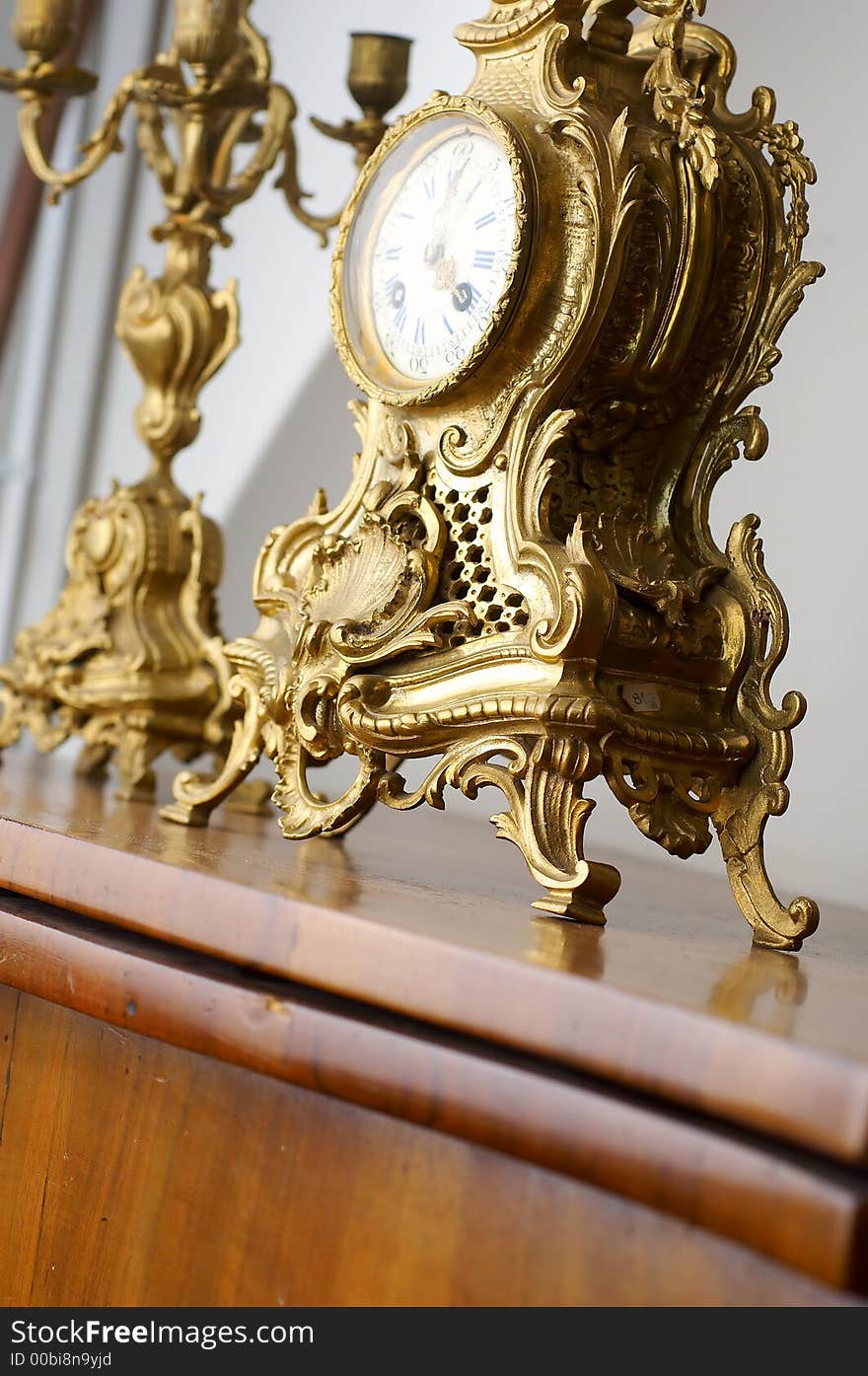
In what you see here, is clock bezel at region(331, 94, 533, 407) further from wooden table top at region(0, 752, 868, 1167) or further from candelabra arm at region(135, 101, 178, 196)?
candelabra arm at region(135, 101, 178, 196)

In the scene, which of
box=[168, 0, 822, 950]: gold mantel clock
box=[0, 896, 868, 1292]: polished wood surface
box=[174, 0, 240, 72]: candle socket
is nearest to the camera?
box=[0, 896, 868, 1292]: polished wood surface

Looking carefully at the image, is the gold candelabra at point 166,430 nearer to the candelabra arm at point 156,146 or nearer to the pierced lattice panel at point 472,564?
the candelabra arm at point 156,146

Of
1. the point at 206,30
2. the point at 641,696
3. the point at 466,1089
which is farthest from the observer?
the point at 206,30

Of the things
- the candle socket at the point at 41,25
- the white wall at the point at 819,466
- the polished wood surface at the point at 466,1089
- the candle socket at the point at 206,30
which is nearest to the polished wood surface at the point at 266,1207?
the polished wood surface at the point at 466,1089

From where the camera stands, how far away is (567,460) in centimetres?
83

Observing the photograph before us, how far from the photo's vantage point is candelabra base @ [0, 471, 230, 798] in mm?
1213

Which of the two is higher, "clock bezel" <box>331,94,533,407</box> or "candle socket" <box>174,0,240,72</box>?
"candle socket" <box>174,0,240,72</box>

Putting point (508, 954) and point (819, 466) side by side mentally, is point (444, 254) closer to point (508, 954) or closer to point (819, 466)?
point (508, 954)

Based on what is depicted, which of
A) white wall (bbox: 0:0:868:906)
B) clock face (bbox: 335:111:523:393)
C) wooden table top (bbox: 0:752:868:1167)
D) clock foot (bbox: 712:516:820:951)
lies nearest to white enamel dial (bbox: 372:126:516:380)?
clock face (bbox: 335:111:523:393)

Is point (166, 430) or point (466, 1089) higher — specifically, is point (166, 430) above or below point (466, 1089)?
above

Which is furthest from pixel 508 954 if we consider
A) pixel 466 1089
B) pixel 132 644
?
pixel 132 644

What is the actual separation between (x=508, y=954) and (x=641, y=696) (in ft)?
0.76

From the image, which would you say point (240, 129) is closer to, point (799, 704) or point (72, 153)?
point (799, 704)

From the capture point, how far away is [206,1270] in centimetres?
65
